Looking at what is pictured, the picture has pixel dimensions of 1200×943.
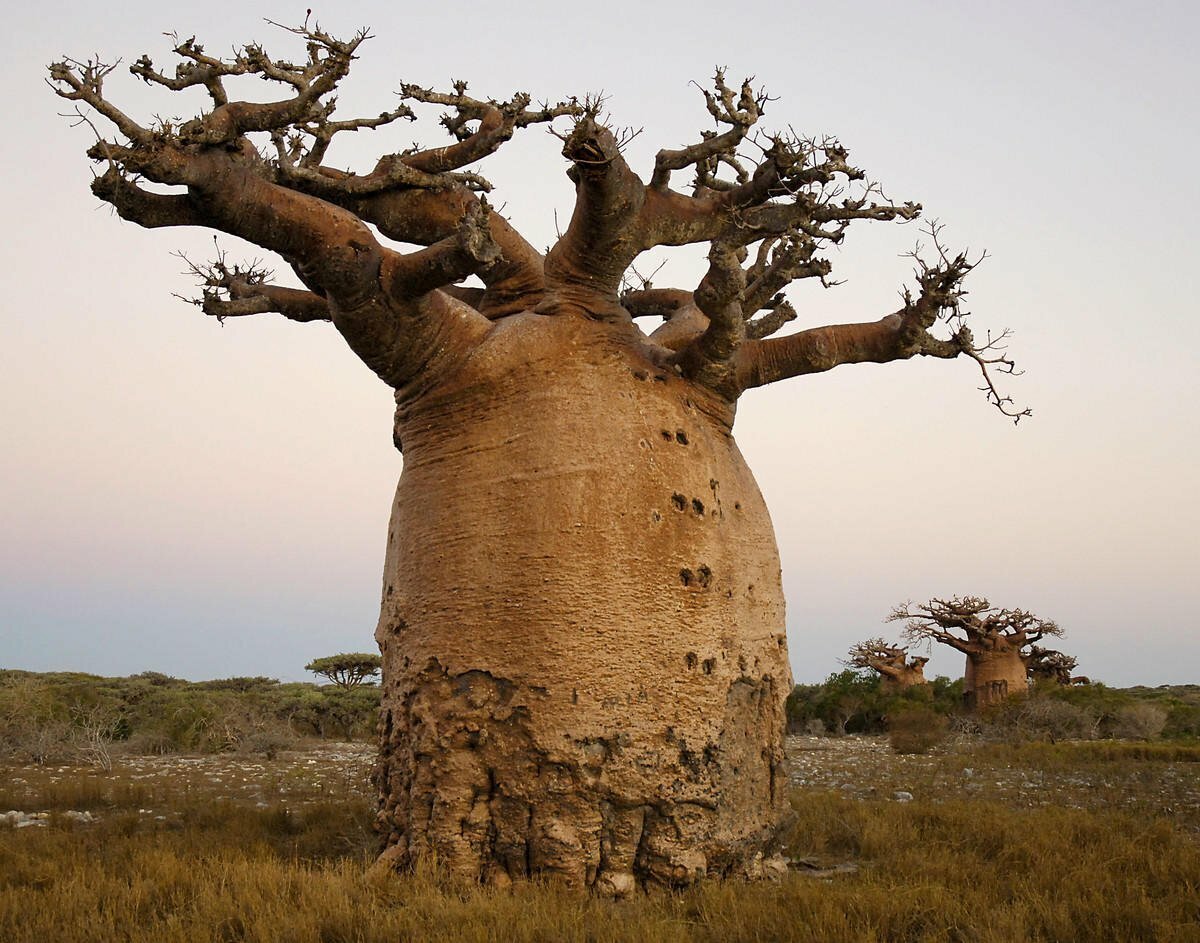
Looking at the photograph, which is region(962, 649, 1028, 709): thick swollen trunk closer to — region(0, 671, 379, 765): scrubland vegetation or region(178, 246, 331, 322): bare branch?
region(0, 671, 379, 765): scrubland vegetation

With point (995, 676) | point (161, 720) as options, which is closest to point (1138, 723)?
point (995, 676)

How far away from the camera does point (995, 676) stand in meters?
18.4

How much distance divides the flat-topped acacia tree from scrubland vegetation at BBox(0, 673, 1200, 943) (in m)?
0.44

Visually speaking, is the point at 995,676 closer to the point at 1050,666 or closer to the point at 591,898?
the point at 1050,666

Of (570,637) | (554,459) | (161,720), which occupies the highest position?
(554,459)

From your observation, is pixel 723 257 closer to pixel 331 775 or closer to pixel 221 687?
pixel 331 775

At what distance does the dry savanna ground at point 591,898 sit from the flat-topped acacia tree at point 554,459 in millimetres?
450

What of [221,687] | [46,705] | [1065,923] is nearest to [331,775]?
[1065,923]

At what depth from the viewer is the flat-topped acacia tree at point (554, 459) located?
4.65 metres

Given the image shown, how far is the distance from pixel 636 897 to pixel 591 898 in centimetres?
25

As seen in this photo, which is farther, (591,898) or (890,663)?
(890,663)

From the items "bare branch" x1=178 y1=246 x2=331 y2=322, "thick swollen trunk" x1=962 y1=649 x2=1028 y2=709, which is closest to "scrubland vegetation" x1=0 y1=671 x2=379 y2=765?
"bare branch" x1=178 y1=246 x2=331 y2=322

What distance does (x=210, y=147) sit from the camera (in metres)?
4.45

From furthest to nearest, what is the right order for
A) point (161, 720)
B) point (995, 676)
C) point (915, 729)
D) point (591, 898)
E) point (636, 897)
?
point (995, 676) < point (915, 729) < point (161, 720) < point (636, 897) < point (591, 898)
